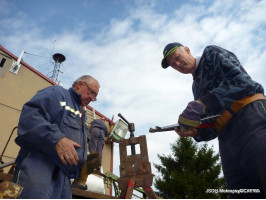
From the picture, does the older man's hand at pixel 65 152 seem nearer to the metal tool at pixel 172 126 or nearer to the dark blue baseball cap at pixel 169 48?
the metal tool at pixel 172 126

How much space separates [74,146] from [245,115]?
175 centimetres

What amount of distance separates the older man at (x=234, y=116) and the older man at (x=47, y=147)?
4.13 feet

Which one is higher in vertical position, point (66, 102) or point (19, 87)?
point (19, 87)

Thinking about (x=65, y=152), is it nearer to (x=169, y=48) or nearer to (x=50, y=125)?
(x=50, y=125)

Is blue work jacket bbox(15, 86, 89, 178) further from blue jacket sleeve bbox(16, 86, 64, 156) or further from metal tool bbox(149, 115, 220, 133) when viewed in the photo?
metal tool bbox(149, 115, 220, 133)

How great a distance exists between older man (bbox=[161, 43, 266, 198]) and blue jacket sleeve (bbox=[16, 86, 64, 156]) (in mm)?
1357

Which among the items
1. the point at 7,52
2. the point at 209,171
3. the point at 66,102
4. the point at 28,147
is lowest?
the point at 28,147

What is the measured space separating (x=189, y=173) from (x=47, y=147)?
711 inches

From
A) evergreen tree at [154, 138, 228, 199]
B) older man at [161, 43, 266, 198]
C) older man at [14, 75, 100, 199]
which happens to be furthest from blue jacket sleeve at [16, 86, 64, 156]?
evergreen tree at [154, 138, 228, 199]

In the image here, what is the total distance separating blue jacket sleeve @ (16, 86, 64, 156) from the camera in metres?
1.97

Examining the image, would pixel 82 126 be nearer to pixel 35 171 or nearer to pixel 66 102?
pixel 66 102

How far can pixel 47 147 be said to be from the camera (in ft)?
6.50

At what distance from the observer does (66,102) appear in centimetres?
251

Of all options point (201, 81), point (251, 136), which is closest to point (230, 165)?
point (251, 136)
